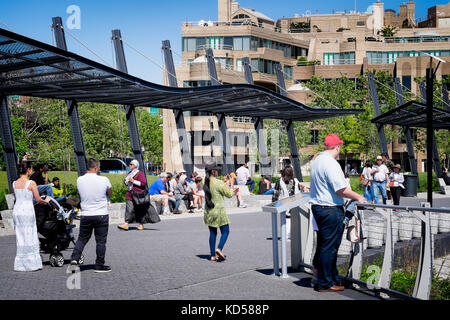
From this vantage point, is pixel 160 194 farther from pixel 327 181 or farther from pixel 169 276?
pixel 327 181

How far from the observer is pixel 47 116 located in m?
55.0

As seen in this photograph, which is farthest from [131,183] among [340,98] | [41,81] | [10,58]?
[340,98]

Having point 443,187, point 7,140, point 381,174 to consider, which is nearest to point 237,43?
point 443,187

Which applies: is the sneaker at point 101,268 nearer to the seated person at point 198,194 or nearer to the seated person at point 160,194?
the seated person at point 160,194

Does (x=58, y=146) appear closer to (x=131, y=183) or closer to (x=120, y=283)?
(x=131, y=183)

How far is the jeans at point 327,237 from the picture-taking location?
7562 mm

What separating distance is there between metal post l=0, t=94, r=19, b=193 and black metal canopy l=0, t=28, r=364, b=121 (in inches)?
16.1

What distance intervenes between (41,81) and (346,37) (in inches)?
3838

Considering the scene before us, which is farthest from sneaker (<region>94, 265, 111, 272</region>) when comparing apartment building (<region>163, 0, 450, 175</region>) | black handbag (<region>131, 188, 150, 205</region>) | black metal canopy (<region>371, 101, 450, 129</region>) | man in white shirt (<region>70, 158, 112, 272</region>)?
apartment building (<region>163, 0, 450, 175</region>)

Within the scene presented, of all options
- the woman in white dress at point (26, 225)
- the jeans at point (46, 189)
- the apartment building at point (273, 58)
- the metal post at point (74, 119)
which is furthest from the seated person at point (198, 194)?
the apartment building at point (273, 58)

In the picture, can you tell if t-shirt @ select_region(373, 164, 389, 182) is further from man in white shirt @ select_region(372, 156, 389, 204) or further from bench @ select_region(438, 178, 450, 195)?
bench @ select_region(438, 178, 450, 195)

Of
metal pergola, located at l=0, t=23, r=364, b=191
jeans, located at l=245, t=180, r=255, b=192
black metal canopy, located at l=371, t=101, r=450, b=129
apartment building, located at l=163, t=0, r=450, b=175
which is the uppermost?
apartment building, located at l=163, t=0, r=450, b=175

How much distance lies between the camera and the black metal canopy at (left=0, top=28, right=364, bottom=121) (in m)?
13.0

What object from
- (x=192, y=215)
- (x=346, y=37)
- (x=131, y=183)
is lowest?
(x=192, y=215)
